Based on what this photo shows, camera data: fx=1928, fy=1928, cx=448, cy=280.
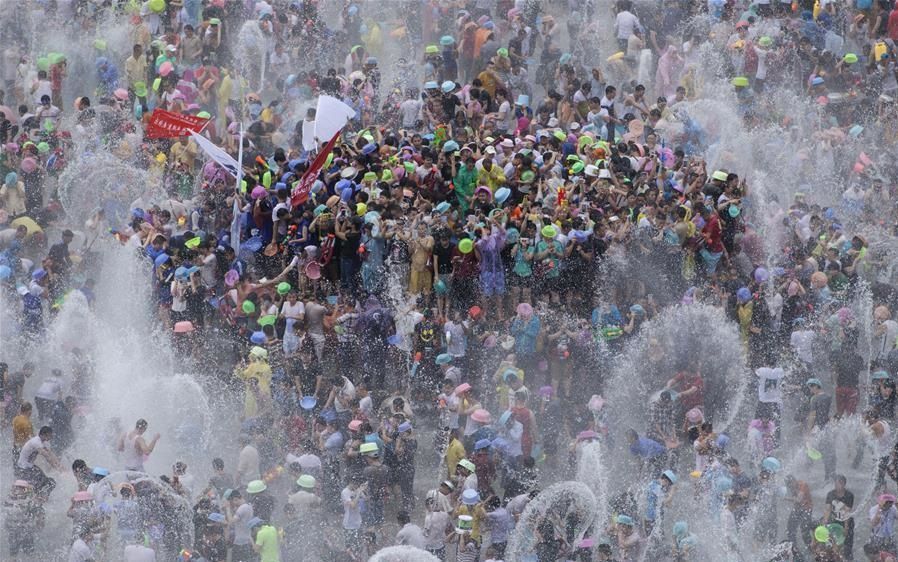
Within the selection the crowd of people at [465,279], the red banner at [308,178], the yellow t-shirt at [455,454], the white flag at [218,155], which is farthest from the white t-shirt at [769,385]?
the white flag at [218,155]

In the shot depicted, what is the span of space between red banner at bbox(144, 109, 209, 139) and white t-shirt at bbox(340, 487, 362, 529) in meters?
6.94

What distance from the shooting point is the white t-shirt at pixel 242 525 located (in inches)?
826

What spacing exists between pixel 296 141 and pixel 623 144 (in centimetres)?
527

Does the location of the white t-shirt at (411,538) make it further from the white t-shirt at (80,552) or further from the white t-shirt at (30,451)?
the white t-shirt at (30,451)

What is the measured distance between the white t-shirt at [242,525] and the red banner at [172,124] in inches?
276

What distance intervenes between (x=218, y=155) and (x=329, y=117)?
1756mm

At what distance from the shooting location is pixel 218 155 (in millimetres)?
25688

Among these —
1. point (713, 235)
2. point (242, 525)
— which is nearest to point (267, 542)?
point (242, 525)

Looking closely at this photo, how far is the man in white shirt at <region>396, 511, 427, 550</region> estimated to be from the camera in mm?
20984

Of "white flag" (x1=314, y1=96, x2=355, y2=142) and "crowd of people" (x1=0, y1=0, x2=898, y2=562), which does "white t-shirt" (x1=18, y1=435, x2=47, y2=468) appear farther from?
"white flag" (x1=314, y1=96, x2=355, y2=142)

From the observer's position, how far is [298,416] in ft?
74.8

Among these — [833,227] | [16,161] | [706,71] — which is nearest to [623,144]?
[833,227]

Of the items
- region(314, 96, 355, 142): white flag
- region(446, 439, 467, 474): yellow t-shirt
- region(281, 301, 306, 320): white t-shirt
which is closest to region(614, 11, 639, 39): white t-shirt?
region(314, 96, 355, 142): white flag

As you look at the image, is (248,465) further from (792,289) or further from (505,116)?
(505,116)
